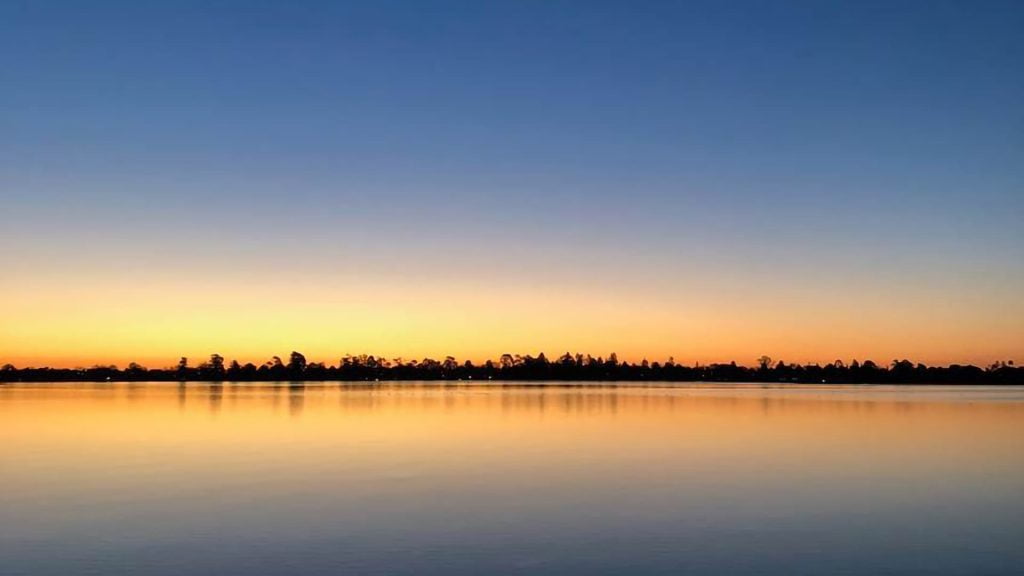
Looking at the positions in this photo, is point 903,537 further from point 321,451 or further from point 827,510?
point 321,451

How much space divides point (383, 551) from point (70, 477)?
13822 millimetres

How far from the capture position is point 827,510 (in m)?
19.0

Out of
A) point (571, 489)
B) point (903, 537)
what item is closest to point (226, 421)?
point (571, 489)

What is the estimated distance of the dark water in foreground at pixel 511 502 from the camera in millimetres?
14312

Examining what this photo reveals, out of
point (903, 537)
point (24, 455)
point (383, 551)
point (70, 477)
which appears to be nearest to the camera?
point (383, 551)

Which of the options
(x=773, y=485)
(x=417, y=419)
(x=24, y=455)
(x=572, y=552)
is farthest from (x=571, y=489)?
(x=417, y=419)

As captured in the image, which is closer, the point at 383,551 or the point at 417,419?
the point at 383,551

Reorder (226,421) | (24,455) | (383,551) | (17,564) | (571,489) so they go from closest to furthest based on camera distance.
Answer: (17,564) → (383,551) → (571,489) → (24,455) → (226,421)

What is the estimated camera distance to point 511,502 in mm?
19969

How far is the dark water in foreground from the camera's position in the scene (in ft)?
47.0

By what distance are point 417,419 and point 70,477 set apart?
26924mm

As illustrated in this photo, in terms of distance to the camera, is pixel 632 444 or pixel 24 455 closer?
pixel 24 455

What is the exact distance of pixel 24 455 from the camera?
30.2 meters

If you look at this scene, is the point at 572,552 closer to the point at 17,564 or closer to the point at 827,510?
the point at 827,510
